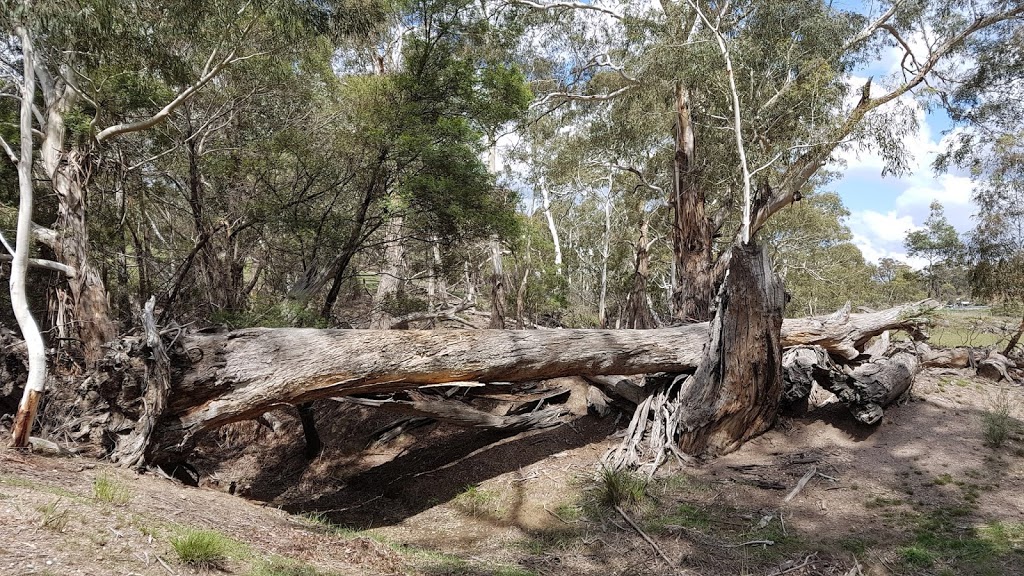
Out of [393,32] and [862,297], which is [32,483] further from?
[862,297]

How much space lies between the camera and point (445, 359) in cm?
562

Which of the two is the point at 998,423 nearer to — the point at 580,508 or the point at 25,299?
the point at 580,508

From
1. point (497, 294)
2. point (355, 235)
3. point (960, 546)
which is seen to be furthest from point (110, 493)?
point (497, 294)

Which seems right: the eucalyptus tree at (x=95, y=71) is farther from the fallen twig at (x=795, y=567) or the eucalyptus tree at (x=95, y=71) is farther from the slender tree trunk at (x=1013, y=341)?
the slender tree trunk at (x=1013, y=341)

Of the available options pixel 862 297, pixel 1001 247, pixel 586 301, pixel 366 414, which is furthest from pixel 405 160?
pixel 862 297

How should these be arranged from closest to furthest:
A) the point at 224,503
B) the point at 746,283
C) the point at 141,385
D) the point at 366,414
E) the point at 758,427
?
the point at 224,503, the point at 141,385, the point at 746,283, the point at 758,427, the point at 366,414

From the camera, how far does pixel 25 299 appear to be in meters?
4.91

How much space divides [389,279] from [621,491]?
972 cm

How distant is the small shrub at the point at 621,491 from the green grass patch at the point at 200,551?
3289 mm

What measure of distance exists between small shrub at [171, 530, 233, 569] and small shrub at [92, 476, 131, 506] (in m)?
0.92

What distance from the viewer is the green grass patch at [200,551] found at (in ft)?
8.66

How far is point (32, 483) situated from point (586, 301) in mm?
22417

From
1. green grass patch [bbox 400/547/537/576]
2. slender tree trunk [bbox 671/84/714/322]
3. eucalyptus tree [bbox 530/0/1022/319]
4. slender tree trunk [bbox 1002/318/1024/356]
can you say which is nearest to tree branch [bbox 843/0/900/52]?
eucalyptus tree [bbox 530/0/1022/319]

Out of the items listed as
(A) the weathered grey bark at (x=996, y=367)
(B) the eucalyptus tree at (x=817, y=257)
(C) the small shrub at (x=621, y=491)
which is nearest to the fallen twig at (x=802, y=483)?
(C) the small shrub at (x=621, y=491)
